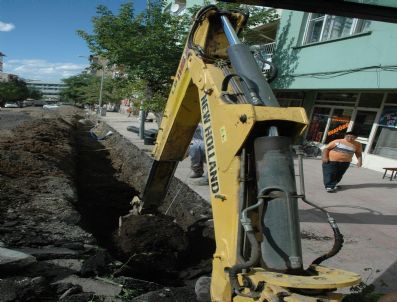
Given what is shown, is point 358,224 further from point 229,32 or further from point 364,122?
point 364,122

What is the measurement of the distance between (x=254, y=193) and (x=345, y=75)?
10189mm

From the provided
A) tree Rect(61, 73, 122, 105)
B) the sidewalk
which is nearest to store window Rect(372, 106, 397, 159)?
the sidewalk

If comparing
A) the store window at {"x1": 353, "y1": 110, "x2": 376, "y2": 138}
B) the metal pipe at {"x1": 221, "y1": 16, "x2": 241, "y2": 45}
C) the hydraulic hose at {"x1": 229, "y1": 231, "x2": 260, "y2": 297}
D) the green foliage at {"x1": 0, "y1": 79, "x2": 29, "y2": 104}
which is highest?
the metal pipe at {"x1": 221, "y1": 16, "x2": 241, "y2": 45}

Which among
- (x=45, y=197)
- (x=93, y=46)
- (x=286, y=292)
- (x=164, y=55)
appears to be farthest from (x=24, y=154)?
(x=286, y=292)

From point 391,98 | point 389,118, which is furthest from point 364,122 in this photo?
point 391,98

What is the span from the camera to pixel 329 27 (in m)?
12.6

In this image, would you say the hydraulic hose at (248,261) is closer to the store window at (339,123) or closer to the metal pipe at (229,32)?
the metal pipe at (229,32)

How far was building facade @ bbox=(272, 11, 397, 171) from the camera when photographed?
1052 centimetres

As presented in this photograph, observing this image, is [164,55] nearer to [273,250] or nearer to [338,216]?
[338,216]

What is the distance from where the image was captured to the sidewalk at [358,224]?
14.9ft

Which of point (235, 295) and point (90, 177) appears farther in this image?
point (90, 177)

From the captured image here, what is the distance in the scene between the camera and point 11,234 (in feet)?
14.4

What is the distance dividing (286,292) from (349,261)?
3.19 meters

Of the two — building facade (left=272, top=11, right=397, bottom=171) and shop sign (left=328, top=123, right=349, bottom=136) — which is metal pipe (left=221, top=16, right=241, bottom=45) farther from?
shop sign (left=328, top=123, right=349, bottom=136)
